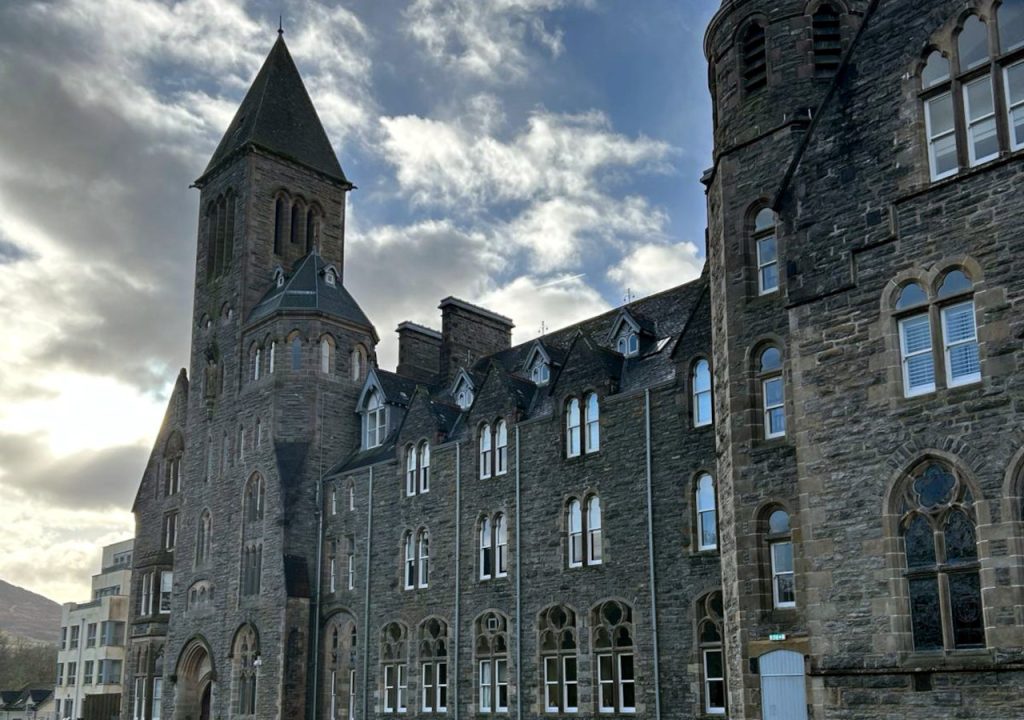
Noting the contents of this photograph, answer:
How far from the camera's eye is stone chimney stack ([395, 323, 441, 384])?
2018 inches

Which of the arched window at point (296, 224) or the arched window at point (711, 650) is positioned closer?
the arched window at point (711, 650)

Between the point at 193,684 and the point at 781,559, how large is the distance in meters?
32.1

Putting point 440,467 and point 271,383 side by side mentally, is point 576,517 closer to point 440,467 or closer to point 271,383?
point 440,467

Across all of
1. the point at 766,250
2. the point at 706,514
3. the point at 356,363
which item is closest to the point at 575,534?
the point at 706,514

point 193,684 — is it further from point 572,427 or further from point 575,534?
point 572,427

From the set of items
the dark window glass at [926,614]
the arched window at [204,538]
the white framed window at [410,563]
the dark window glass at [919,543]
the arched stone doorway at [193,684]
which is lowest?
the arched stone doorway at [193,684]

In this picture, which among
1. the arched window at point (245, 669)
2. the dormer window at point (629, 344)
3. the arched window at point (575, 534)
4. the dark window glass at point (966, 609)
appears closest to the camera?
the dark window glass at point (966, 609)

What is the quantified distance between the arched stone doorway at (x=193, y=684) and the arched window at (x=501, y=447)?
1698 centimetres

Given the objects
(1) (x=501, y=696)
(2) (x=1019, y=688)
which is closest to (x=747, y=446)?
(2) (x=1019, y=688)

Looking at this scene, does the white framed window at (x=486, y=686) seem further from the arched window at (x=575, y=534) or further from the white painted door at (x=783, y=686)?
the white painted door at (x=783, y=686)

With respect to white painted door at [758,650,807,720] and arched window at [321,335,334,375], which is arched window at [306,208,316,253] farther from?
white painted door at [758,650,807,720]

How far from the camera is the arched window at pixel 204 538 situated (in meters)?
47.8

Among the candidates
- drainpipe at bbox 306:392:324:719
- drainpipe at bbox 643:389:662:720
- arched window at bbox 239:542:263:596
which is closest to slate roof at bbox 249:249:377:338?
drainpipe at bbox 306:392:324:719

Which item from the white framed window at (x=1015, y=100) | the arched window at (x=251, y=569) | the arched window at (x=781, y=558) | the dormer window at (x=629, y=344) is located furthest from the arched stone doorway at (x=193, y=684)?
the white framed window at (x=1015, y=100)
